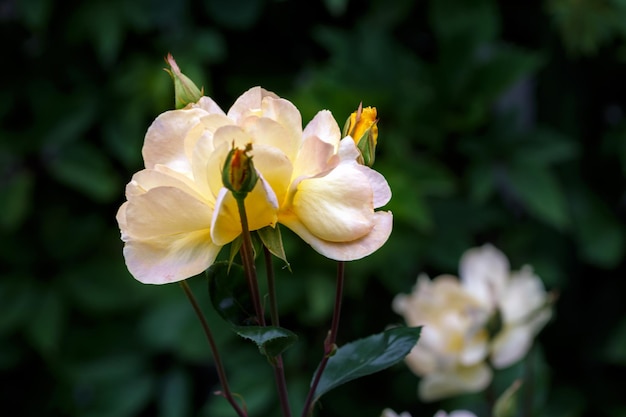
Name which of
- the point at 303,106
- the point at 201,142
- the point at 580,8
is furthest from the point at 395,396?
the point at 201,142

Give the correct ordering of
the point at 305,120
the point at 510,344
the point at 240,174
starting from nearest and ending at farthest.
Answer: the point at 240,174, the point at 510,344, the point at 305,120

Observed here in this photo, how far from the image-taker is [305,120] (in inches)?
41.3

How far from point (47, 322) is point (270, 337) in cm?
93

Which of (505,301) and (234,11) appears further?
(234,11)

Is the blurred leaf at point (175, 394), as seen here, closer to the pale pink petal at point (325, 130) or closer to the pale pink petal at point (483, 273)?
the pale pink petal at point (483, 273)

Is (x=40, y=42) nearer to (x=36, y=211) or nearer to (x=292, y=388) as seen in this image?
(x=36, y=211)

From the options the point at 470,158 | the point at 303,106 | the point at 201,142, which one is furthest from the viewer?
the point at 470,158

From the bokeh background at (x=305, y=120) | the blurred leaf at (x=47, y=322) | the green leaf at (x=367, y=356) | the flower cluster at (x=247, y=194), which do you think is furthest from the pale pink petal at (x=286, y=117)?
the blurred leaf at (x=47, y=322)

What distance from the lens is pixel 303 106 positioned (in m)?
1.04

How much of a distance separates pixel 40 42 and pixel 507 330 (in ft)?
2.87

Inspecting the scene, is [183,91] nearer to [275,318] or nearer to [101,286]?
[275,318]

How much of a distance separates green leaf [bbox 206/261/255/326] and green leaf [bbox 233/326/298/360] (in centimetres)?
2

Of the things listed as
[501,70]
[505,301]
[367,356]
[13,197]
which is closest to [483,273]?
[505,301]

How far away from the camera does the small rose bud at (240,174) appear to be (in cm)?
30
